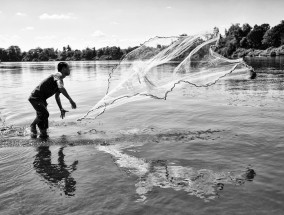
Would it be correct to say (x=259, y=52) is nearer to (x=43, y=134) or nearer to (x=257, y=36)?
(x=257, y=36)

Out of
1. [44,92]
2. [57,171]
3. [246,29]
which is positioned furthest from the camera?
[246,29]

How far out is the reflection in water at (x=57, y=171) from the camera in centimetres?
578

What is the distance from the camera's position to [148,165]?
678 centimetres

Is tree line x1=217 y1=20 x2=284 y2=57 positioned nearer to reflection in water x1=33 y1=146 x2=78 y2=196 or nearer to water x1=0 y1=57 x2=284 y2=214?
water x1=0 y1=57 x2=284 y2=214

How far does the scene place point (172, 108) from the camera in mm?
14492

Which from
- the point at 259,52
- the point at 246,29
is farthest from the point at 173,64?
the point at 246,29

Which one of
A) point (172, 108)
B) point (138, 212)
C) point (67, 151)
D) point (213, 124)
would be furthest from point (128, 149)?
point (172, 108)

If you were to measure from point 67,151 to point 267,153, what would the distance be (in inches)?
206

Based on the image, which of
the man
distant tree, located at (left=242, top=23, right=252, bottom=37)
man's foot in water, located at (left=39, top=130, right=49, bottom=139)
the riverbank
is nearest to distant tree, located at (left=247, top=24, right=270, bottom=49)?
distant tree, located at (left=242, top=23, right=252, bottom=37)

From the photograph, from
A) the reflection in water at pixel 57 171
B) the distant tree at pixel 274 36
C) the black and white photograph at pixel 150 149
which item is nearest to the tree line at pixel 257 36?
the distant tree at pixel 274 36

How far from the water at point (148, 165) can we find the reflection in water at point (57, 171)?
0.02 meters

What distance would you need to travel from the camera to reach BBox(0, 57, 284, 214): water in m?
5.04

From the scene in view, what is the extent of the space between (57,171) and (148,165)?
2.05 metres

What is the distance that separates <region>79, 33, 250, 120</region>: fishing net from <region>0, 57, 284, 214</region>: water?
136cm
